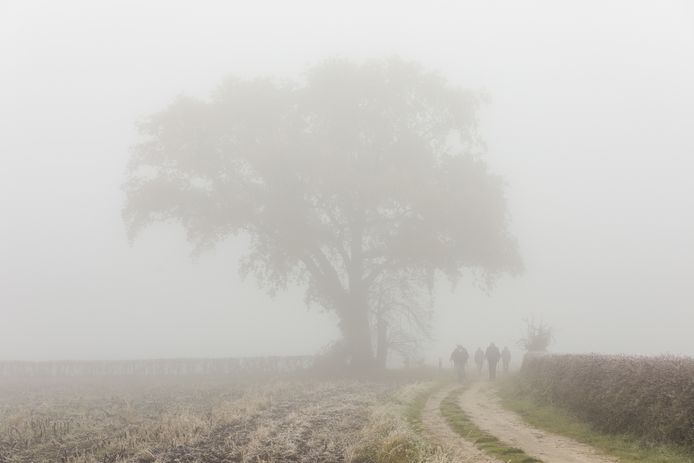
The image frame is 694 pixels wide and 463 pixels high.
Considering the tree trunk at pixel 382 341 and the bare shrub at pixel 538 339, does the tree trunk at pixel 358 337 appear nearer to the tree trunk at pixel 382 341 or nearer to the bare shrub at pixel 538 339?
the tree trunk at pixel 382 341

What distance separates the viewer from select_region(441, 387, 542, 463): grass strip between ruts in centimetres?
1307

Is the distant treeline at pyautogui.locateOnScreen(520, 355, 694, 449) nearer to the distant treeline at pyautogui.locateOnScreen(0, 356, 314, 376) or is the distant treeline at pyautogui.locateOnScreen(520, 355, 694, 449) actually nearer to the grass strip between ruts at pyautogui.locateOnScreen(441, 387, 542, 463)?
the grass strip between ruts at pyautogui.locateOnScreen(441, 387, 542, 463)

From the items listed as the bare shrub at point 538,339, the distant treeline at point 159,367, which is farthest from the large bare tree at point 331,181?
the distant treeline at point 159,367

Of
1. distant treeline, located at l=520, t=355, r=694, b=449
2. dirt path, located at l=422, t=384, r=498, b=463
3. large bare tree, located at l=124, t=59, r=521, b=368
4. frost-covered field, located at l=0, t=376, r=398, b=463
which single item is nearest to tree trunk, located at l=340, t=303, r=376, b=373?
large bare tree, located at l=124, t=59, r=521, b=368

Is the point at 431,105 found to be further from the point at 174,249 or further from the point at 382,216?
the point at 174,249

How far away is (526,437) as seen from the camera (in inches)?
632

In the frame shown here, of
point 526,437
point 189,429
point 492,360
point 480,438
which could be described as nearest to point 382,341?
point 492,360

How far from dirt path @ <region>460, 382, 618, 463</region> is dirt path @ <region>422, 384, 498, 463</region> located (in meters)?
0.94

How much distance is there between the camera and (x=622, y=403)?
15.7 metres

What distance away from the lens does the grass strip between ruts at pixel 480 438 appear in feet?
42.9

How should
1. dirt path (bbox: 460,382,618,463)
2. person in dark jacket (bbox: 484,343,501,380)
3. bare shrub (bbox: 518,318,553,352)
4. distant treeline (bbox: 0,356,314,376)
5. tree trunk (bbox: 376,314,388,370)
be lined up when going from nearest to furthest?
dirt path (bbox: 460,382,618,463)
person in dark jacket (bbox: 484,343,501,380)
bare shrub (bbox: 518,318,553,352)
tree trunk (bbox: 376,314,388,370)
distant treeline (bbox: 0,356,314,376)

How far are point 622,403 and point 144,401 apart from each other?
17.1 metres

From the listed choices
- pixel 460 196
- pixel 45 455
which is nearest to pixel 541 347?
pixel 460 196

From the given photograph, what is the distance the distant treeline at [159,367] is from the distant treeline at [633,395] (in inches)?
1298
